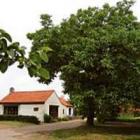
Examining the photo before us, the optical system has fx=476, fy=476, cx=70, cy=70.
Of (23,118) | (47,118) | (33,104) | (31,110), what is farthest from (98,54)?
(33,104)

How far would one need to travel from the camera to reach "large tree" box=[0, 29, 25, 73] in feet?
8.95

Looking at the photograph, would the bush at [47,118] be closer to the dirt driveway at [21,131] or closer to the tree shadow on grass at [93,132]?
the dirt driveway at [21,131]

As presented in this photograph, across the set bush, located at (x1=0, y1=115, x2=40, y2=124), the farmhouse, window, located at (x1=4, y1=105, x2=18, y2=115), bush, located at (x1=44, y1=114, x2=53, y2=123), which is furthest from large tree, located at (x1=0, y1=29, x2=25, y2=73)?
window, located at (x1=4, y1=105, x2=18, y2=115)

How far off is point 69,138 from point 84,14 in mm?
13200

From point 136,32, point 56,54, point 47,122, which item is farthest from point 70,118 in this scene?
point 136,32

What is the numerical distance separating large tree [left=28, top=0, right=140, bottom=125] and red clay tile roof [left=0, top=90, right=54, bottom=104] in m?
23.0

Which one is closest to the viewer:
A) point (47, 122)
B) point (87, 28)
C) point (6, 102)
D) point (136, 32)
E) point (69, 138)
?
point (69, 138)

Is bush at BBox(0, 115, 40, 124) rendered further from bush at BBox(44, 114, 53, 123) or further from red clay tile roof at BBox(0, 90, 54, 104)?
red clay tile roof at BBox(0, 90, 54, 104)

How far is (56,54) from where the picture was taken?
42750 mm

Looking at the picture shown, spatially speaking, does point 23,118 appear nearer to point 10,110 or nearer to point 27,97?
point 10,110

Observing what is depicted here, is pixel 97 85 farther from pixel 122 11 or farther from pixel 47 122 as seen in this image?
pixel 47 122

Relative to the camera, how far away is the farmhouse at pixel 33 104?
65250 millimetres

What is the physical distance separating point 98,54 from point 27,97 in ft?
104

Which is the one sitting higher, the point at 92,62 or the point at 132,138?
the point at 92,62
